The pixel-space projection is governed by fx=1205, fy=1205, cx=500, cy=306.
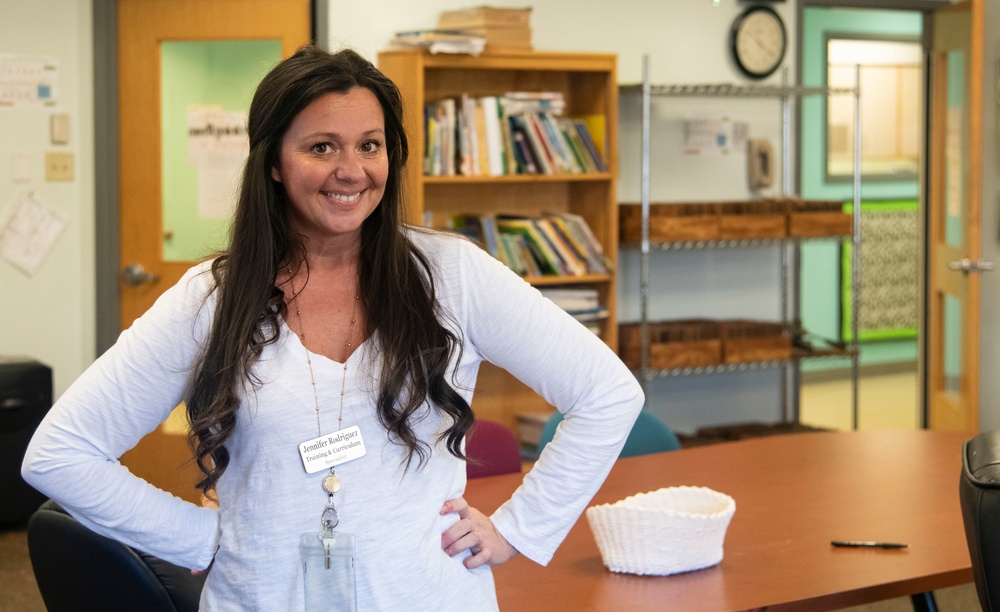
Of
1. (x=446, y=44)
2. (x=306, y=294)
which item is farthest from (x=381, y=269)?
(x=446, y=44)

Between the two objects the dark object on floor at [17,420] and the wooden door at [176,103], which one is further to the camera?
the wooden door at [176,103]

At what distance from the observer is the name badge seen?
149 centimetres

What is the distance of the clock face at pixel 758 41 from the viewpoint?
18.4 feet

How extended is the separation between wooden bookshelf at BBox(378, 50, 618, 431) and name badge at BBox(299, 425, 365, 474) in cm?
313

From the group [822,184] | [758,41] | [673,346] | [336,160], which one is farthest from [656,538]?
[822,184]

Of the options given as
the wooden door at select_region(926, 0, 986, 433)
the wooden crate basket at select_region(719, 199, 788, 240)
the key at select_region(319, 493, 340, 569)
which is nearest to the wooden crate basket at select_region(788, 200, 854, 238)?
the wooden crate basket at select_region(719, 199, 788, 240)

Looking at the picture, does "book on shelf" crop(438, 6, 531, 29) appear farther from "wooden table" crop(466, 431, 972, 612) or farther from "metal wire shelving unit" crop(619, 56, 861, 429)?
"wooden table" crop(466, 431, 972, 612)

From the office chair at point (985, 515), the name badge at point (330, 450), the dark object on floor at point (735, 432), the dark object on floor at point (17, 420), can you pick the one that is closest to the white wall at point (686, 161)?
the dark object on floor at point (735, 432)

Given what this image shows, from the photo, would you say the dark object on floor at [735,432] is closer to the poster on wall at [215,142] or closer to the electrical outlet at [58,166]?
the poster on wall at [215,142]

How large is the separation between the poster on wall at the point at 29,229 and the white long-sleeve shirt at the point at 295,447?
358 cm

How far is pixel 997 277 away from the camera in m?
5.13

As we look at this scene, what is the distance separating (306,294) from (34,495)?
3.56 m

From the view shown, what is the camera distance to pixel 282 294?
62.2 inches

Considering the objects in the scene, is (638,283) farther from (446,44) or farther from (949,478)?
(949,478)
